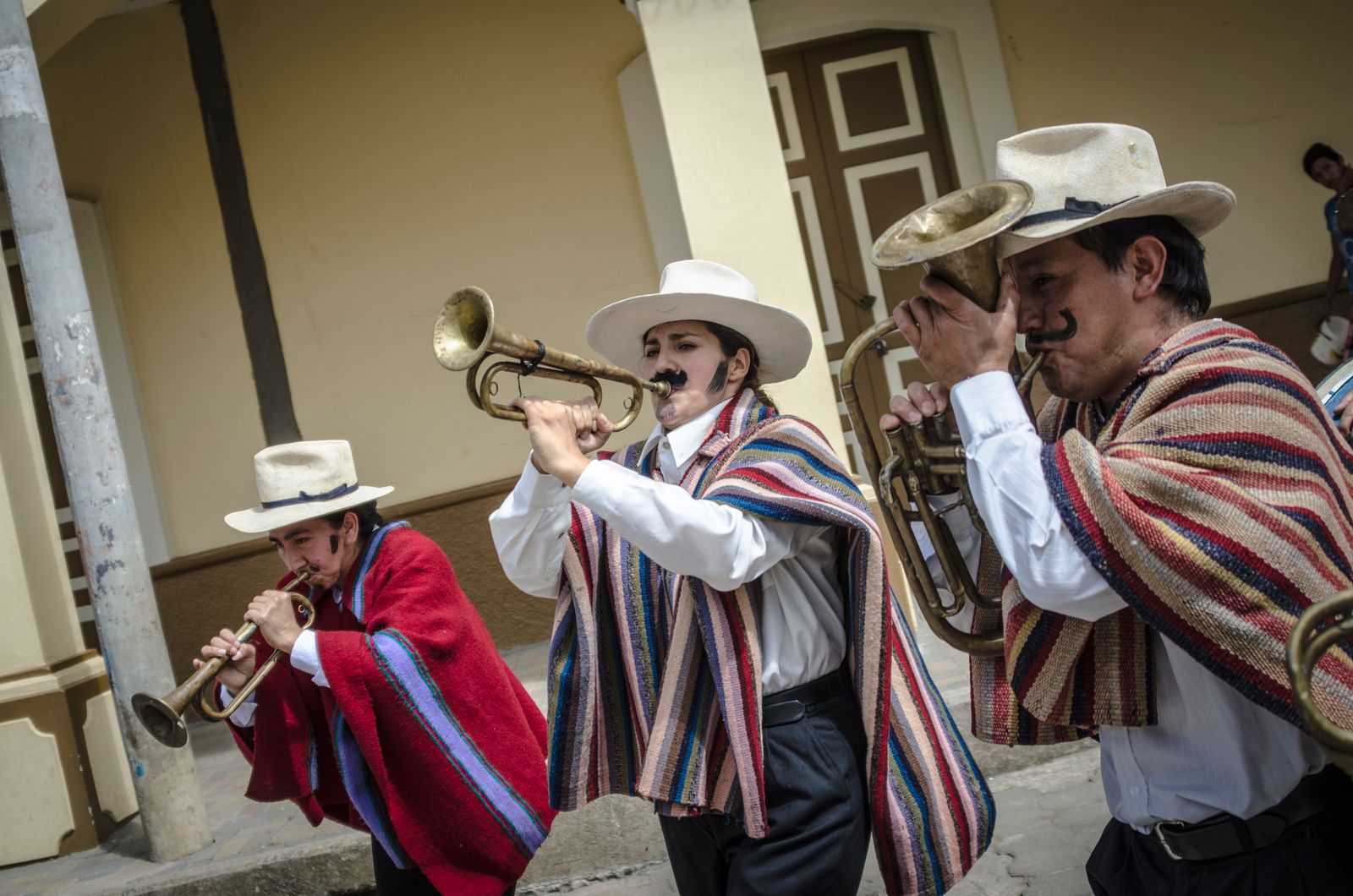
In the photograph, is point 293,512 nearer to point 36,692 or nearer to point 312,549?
point 312,549

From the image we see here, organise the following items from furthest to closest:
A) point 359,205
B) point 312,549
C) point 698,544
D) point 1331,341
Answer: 1. point 359,205
2. point 1331,341
3. point 312,549
4. point 698,544

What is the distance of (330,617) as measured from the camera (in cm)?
303

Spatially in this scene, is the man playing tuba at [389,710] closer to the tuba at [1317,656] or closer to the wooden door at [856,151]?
the tuba at [1317,656]

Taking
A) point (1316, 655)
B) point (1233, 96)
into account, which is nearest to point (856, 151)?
point (1233, 96)

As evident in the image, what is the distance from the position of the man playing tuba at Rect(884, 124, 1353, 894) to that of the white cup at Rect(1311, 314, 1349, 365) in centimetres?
539

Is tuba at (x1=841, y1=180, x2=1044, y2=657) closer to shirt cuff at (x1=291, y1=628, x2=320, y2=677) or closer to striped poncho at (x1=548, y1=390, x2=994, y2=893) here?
striped poncho at (x1=548, y1=390, x2=994, y2=893)

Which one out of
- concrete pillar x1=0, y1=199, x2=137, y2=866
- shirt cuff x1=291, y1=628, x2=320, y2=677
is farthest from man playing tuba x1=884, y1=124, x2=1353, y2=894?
concrete pillar x1=0, y1=199, x2=137, y2=866

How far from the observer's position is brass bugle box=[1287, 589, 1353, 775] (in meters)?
1.13

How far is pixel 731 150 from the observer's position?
502cm

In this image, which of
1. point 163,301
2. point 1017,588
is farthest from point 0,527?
point 1017,588

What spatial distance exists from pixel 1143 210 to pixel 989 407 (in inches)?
16.0

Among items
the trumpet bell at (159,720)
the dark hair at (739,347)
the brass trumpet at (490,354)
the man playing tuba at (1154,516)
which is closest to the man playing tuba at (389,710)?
the trumpet bell at (159,720)

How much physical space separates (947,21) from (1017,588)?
5.48 meters

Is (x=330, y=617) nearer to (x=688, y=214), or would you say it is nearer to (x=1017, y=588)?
(x=1017, y=588)
